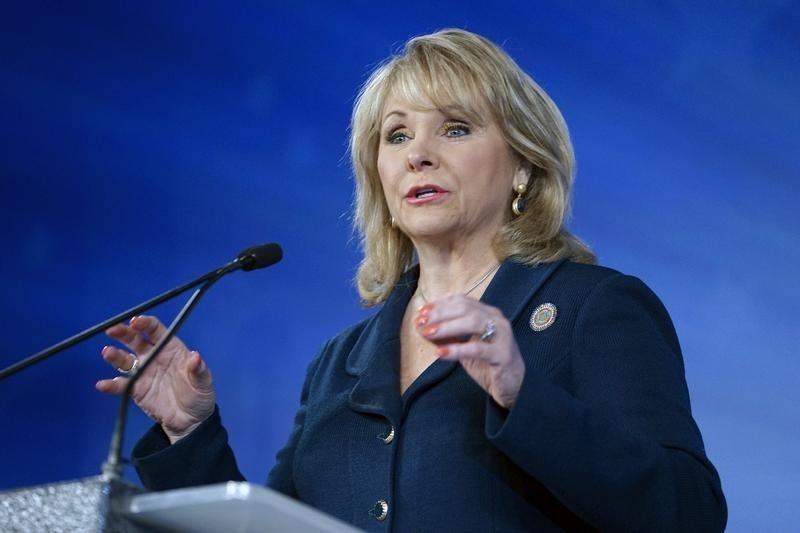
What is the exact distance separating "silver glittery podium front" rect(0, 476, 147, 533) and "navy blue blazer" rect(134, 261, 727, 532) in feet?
1.84

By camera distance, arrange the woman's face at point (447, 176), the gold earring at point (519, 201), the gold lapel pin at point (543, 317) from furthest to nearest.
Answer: the gold earring at point (519, 201), the woman's face at point (447, 176), the gold lapel pin at point (543, 317)

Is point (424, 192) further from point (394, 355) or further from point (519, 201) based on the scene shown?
point (394, 355)

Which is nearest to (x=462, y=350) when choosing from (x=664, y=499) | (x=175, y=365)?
(x=664, y=499)

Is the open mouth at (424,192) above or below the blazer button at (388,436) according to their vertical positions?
above

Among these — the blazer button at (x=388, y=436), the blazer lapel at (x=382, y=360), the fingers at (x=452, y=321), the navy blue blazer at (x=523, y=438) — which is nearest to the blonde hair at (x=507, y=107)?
the navy blue blazer at (x=523, y=438)

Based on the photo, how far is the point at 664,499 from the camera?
1.62 metres

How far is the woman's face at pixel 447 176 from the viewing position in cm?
220

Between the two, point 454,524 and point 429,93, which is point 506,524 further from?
point 429,93

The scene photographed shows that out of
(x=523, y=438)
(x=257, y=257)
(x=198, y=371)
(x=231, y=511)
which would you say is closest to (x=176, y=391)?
(x=198, y=371)

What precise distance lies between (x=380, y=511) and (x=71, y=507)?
31.7 inches

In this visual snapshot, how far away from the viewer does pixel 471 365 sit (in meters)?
1.53

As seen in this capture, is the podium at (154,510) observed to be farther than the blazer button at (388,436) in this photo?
No

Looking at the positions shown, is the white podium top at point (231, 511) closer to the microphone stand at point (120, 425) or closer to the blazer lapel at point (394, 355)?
the microphone stand at point (120, 425)

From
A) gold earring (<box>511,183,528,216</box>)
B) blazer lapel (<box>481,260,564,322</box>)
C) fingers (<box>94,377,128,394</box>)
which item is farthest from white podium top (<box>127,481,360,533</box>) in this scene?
gold earring (<box>511,183,528,216</box>)
